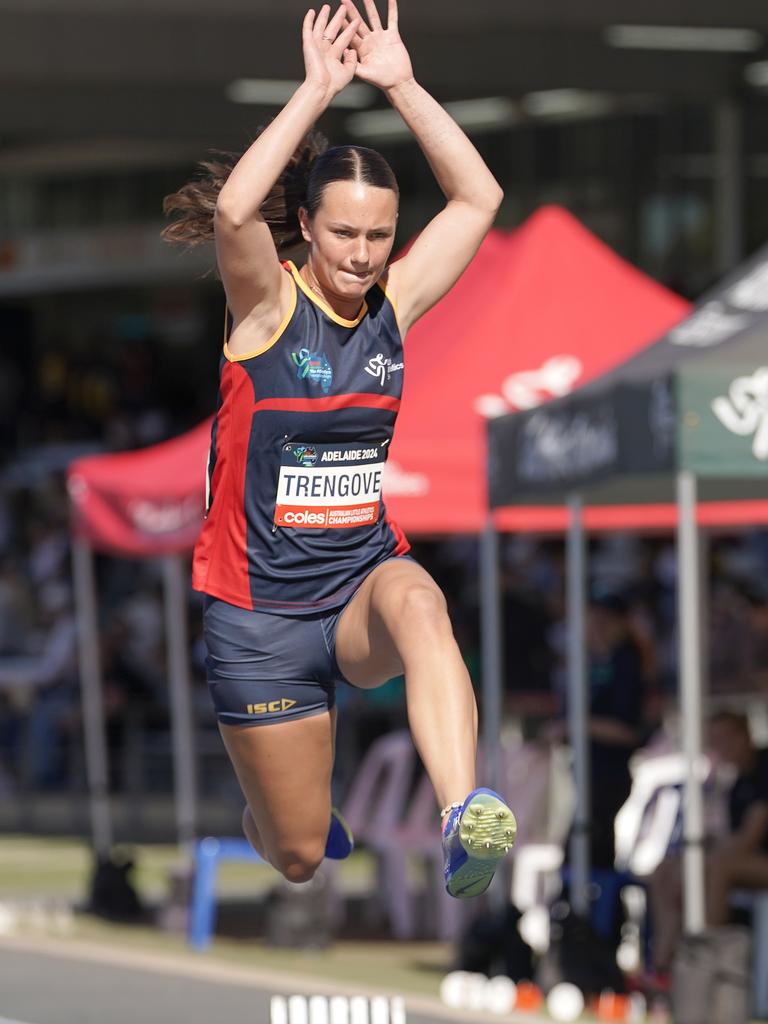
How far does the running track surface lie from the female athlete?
304cm

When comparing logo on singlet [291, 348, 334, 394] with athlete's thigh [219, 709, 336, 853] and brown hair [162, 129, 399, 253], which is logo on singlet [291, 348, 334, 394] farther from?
athlete's thigh [219, 709, 336, 853]

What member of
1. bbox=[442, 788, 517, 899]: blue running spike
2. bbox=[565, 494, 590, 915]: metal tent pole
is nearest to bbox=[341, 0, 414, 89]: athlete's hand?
bbox=[442, 788, 517, 899]: blue running spike

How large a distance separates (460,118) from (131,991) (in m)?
14.4

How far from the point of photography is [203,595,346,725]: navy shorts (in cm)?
547

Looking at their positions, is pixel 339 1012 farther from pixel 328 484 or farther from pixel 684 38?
pixel 684 38

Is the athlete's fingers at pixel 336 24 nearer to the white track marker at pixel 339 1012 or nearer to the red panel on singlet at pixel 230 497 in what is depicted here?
the red panel on singlet at pixel 230 497

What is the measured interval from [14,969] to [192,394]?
49.8 ft

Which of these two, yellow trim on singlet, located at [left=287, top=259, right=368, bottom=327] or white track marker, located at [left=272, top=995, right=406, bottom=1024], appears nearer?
yellow trim on singlet, located at [left=287, top=259, right=368, bottom=327]

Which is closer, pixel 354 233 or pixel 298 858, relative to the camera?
pixel 354 233

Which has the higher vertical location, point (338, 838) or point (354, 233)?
point (354, 233)

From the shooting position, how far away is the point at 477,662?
14750 millimetres

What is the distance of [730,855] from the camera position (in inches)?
365

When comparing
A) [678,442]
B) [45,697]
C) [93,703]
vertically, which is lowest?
[45,697]

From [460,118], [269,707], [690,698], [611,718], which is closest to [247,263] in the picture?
[269,707]
